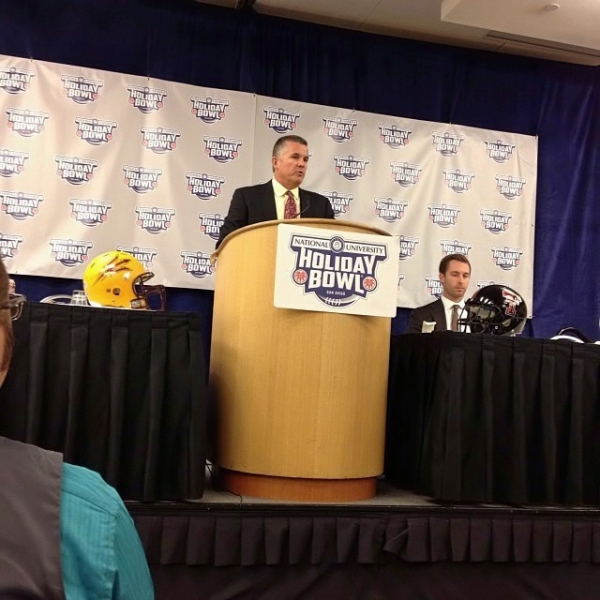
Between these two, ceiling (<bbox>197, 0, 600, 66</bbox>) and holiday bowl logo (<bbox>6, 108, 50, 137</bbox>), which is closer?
holiday bowl logo (<bbox>6, 108, 50, 137</bbox>)

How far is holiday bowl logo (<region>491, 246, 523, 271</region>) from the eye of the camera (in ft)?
16.8

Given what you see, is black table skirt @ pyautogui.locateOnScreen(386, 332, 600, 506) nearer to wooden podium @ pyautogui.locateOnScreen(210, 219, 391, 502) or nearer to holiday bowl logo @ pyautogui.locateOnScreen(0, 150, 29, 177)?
wooden podium @ pyautogui.locateOnScreen(210, 219, 391, 502)

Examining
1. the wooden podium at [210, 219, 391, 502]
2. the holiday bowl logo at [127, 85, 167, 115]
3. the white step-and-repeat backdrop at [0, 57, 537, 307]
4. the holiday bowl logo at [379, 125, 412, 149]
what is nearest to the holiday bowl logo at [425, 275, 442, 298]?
the white step-and-repeat backdrop at [0, 57, 537, 307]

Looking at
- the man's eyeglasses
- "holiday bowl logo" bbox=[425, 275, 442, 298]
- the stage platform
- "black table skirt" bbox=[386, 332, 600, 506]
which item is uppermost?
"holiday bowl logo" bbox=[425, 275, 442, 298]

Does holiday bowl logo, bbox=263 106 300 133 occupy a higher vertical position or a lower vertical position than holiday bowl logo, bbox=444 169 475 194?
higher

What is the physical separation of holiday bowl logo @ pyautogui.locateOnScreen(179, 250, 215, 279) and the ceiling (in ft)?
5.90

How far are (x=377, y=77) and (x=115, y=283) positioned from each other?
3397 mm

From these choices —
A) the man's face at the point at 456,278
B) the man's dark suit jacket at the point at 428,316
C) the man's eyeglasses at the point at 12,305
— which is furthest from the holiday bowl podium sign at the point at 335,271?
the man's face at the point at 456,278

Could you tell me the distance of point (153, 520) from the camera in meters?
2.01

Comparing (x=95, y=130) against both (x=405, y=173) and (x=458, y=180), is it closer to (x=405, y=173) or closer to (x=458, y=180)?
(x=405, y=173)

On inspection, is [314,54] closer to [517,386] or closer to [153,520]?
[517,386]

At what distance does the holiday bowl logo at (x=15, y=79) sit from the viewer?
430 cm

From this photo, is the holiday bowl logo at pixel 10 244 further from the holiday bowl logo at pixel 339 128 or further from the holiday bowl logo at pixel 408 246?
the holiday bowl logo at pixel 408 246

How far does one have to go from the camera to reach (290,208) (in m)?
3.38
